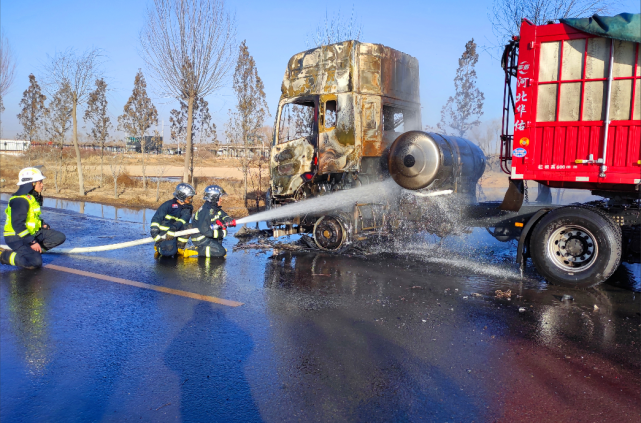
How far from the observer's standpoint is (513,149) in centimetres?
662

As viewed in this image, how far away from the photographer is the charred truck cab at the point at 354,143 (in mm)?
8180

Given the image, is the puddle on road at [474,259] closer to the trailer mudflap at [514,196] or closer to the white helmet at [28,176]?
the trailer mudflap at [514,196]

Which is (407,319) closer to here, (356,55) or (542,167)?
(542,167)

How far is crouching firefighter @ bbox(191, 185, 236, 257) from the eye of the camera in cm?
837

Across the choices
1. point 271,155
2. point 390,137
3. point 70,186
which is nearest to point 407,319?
point 390,137

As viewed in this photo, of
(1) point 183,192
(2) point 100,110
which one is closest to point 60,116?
(2) point 100,110

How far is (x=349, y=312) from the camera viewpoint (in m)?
5.37

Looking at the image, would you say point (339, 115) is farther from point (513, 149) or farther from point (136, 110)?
point (136, 110)

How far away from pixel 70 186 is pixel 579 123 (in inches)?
931

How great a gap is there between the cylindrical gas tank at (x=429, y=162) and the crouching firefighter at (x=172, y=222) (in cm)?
374

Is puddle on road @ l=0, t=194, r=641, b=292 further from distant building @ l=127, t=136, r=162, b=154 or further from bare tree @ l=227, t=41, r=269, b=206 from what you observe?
distant building @ l=127, t=136, r=162, b=154

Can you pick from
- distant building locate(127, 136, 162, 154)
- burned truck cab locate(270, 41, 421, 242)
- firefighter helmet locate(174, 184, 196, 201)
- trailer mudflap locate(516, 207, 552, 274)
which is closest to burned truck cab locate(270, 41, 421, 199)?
burned truck cab locate(270, 41, 421, 242)

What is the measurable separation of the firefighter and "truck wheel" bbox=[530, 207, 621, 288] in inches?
289

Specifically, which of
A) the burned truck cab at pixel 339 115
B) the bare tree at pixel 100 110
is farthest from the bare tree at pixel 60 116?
the burned truck cab at pixel 339 115
